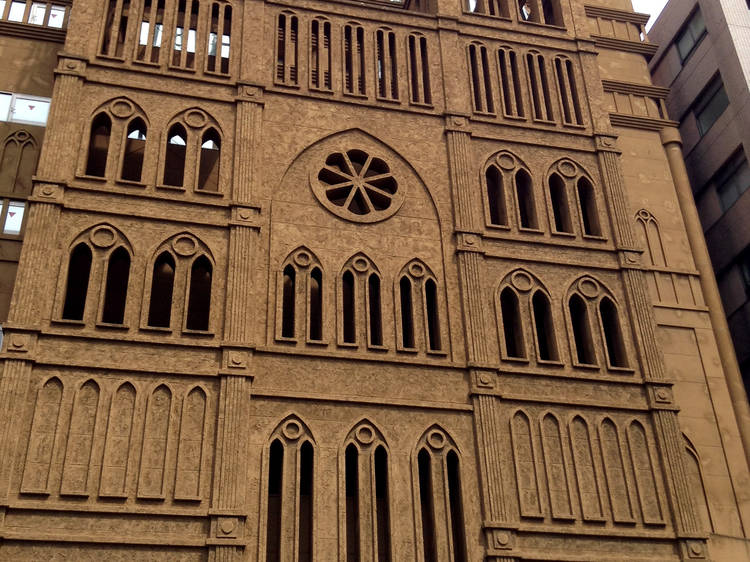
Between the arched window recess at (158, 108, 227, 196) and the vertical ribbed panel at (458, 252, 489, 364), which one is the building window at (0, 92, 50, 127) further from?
the vertical ribbed panel at (458, 252, 489, 364)

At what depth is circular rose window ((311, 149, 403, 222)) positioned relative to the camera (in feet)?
79.0

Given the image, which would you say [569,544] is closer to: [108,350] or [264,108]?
[108,350]

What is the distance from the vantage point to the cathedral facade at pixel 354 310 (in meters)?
19.6

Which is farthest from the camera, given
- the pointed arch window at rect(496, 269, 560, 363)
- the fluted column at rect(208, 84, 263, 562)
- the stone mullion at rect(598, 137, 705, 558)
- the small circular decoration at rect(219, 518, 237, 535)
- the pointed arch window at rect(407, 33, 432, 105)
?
the pointed arch window at rect(407, 33, 432, 105)

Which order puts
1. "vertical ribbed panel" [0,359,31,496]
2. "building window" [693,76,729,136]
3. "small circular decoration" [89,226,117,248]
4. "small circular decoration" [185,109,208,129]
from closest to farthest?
1. "vertical ribbed panel" [0,359,31,496]
2. "small circular decoration" [89,226,117,248]
3. "small circular decoration" [185,109,208,129]
4. "building window" [693,76,729,136]

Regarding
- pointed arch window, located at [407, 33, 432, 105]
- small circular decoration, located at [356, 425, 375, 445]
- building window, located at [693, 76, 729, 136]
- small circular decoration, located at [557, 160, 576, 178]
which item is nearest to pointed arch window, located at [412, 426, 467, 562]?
small circular decoration, located at [356, 425, 375, 445]

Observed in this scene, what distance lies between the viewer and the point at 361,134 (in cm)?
2553

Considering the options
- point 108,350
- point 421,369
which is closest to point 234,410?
point 108,350

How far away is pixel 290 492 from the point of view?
1980 cm

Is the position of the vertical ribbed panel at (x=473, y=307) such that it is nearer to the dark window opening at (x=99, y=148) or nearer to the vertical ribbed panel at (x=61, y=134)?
the dark window opening at (x=99, y=148)

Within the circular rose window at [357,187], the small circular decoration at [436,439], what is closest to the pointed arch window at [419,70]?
the circular rose window at [357,187]

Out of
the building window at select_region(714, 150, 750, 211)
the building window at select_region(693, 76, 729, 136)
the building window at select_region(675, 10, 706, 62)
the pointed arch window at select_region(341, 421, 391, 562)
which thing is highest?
the building window at select_region(675, 10, 706, 62)

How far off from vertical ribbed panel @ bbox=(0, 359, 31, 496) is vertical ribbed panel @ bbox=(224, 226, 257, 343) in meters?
4.33

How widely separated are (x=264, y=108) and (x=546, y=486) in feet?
38.9
